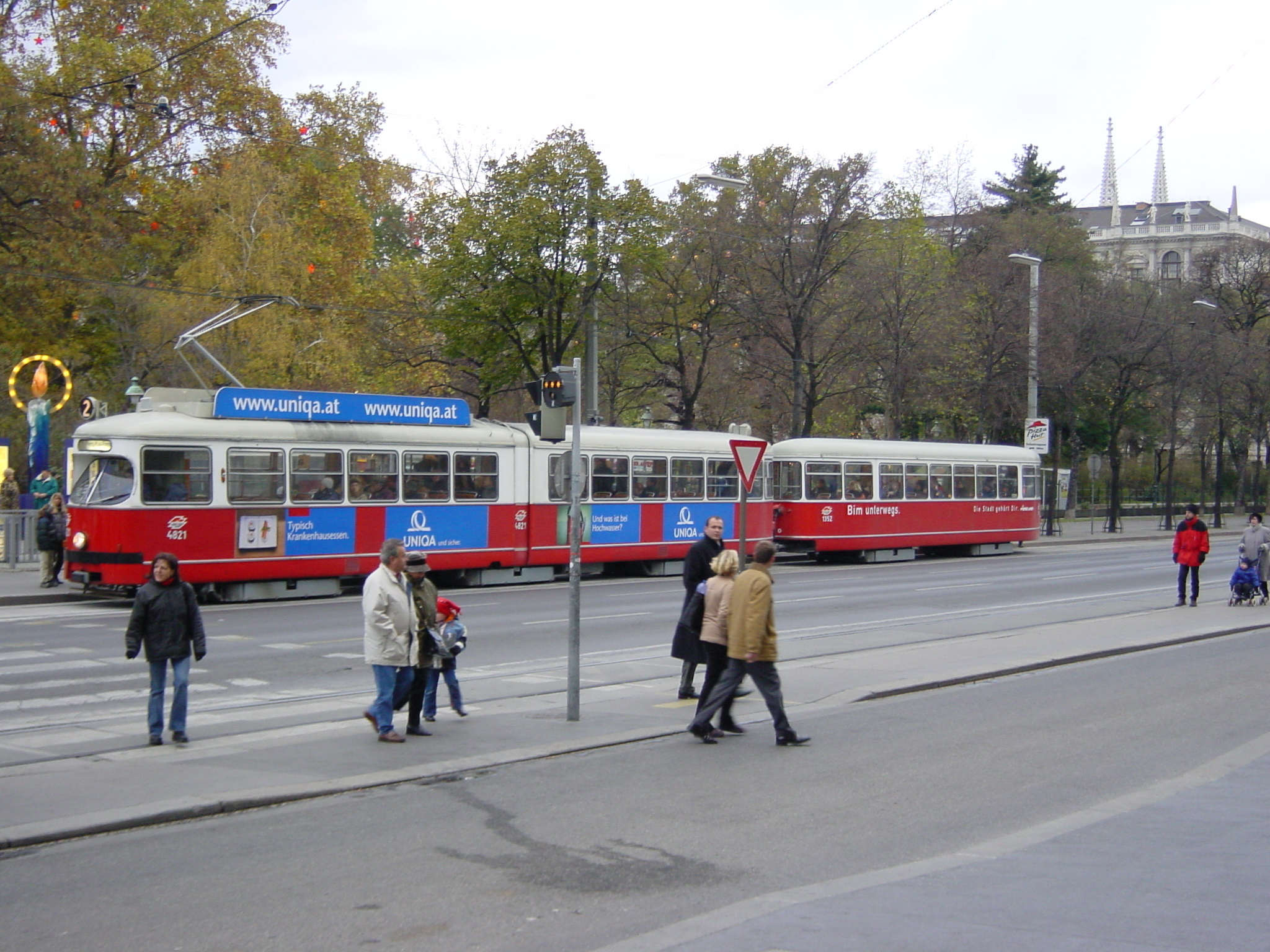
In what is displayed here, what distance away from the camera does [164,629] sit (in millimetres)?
10023

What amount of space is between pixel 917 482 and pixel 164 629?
2817 cm

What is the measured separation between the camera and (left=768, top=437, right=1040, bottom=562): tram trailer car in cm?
3350

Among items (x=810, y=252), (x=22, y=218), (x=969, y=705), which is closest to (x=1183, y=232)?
(x=810, y=252)

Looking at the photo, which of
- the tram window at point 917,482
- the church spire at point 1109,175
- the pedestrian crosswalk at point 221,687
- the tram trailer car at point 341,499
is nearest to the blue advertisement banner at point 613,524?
the tram trailer car at point 341,499

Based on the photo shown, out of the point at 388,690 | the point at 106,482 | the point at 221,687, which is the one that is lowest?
the point at 221,687

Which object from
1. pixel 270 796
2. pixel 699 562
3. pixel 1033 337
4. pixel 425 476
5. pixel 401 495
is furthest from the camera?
pixel 1033 337

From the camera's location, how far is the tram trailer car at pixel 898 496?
3350 cm

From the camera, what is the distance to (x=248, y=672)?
46.8 ft

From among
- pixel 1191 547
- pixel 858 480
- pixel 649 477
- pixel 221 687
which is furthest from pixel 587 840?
pixel 858 480

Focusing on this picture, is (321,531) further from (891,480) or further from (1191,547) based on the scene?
(891,480)

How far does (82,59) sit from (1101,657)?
110ft

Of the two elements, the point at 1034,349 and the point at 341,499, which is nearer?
the point at 341,499

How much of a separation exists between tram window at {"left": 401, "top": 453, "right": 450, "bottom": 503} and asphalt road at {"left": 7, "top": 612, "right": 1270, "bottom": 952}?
46.1ft

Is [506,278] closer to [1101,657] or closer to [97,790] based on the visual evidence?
[1101,657]
